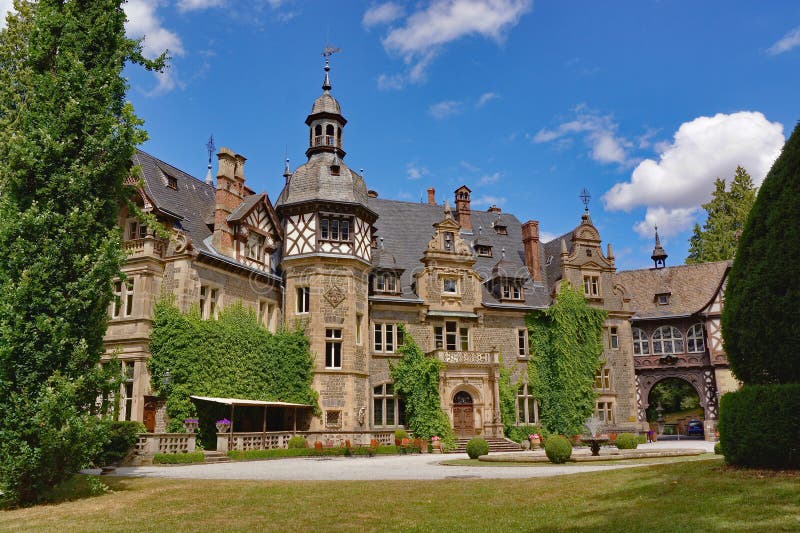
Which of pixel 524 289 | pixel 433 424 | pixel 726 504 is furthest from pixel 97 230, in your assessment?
pixel 524 289

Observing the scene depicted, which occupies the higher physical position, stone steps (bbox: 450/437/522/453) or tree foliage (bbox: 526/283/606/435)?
tree foliage (bbox: 526/283/606/435)

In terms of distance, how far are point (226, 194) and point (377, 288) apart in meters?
9.07

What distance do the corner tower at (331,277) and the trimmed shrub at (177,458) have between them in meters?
8.14

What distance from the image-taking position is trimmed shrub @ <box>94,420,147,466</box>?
65.0 feet

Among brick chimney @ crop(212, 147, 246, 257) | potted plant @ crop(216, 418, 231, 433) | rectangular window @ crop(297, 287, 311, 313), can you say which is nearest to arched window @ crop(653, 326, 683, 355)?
rectangular window @ crop(297, 287, 311, 313)

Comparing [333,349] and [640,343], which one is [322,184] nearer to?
[333,349]

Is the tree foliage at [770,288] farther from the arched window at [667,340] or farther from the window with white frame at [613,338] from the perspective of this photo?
the arched window at [667,340]

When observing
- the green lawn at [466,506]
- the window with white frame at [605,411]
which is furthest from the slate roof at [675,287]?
the green lawn at [466,506]

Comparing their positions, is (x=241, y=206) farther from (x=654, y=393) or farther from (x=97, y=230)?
(x=654, y=393)

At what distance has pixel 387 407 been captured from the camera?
109 ft

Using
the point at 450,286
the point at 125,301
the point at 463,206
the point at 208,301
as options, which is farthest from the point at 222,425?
the point at 463,206

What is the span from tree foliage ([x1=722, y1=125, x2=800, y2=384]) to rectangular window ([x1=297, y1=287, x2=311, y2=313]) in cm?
2108

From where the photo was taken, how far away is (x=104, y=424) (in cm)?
1376

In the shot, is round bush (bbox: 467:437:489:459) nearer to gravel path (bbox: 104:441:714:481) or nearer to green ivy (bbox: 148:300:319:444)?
gravel path (bbox: 104:441:714:481)
